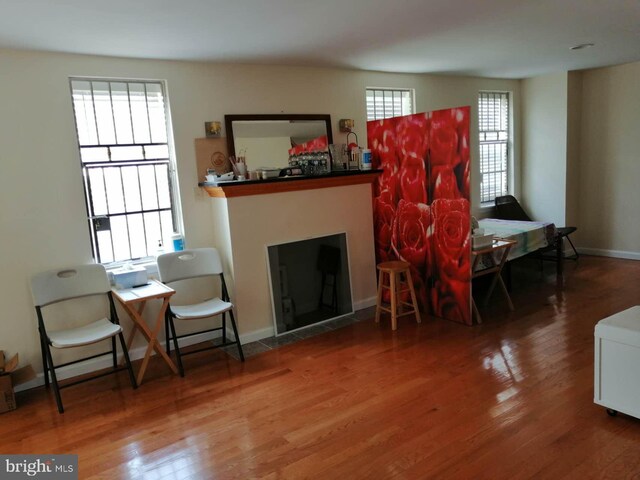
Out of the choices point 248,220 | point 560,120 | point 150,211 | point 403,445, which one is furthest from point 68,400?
point 560,120

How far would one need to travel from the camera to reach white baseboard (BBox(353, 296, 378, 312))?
4915 millimetres

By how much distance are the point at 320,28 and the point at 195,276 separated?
219cm

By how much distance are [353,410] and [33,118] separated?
305 centimetres

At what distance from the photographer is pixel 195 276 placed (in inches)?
161

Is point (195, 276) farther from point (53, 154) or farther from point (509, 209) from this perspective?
point (509, 209)

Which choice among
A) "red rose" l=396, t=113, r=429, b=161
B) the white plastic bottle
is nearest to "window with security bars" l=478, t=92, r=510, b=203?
"red rose" l=396, t=113, r=429, b=161

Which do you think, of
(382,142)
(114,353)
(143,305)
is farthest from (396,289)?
(114,353)

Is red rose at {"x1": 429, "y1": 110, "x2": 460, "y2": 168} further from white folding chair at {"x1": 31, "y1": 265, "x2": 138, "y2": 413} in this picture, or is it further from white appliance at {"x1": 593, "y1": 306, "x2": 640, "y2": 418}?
white folding chair at {"x1": 31, "y1": 265, "x2": 138, "y2": 413}

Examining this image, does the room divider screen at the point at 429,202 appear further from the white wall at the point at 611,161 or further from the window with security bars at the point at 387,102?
the white wall at the point at 611,161

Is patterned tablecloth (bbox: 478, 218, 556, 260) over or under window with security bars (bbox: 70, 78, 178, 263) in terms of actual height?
under

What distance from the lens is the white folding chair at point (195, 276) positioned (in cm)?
382

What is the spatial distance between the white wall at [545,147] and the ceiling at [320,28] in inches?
62.9

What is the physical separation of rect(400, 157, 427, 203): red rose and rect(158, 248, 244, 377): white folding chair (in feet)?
6.16

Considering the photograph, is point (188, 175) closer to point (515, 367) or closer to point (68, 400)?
point (68, 400)
